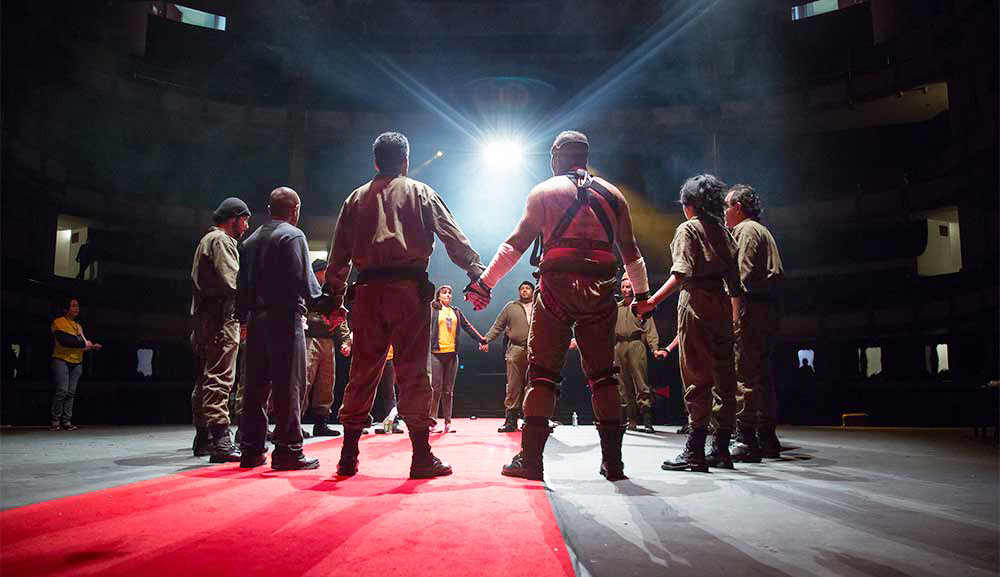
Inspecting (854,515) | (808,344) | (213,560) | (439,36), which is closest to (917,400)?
(808,344)

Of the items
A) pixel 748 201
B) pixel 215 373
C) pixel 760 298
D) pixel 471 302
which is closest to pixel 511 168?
pixel 748 201

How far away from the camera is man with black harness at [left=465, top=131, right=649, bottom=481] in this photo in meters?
3.22

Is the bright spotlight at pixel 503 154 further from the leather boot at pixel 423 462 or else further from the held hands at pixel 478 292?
the leather boot at pixel 423 462

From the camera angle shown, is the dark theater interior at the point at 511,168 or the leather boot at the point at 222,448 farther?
the dark theater interior at the point at 511,168

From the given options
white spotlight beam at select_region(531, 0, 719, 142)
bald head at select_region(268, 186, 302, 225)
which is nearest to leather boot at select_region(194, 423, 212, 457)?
bald head at select_region(268, 186, 302, 225)

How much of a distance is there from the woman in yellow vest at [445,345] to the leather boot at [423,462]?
168 inches

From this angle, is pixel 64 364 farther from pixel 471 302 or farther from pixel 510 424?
pixel 471 302

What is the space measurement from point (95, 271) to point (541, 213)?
20349 millimetres

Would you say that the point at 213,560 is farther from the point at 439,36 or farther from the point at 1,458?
the point at 439,36

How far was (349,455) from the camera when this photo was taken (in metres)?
3.26

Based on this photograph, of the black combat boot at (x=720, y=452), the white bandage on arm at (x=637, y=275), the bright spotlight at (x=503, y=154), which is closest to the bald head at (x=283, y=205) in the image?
the white bandage on arm at (x=637, y=275)

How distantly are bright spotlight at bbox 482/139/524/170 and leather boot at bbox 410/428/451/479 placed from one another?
49.9ft

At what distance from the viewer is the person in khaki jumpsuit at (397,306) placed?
3.27 metres

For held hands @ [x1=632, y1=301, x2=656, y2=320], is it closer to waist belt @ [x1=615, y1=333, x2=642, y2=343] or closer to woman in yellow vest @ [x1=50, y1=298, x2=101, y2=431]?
waist belt @ [x1=615, y1=333, x2=642, y2=343]
